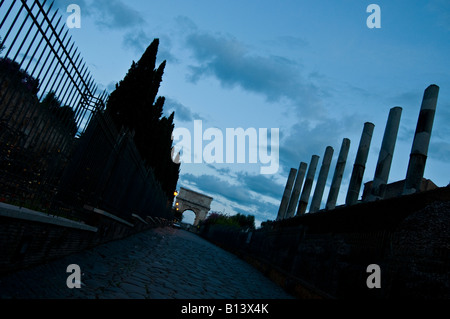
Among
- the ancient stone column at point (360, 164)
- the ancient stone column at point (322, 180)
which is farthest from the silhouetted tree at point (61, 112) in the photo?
the ancient stone column at point (322, 180)

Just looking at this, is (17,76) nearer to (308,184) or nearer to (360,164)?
(360,164)

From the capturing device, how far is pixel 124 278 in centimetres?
485

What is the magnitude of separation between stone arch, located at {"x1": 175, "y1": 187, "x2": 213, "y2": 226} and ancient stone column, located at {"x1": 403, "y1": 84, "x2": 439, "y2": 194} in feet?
203

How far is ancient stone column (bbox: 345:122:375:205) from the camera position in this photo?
50.3 feet

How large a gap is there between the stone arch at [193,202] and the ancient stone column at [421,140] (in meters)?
62.0

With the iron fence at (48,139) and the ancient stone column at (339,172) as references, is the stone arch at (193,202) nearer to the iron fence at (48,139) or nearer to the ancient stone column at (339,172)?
the ancient stone column at (339,172)

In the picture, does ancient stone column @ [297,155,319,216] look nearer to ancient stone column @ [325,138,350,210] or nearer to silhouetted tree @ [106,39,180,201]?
ancient stone column @ [325,138,350,210]

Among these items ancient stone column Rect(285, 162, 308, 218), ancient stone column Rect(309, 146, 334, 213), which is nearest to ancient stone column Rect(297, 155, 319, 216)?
ancient stone column Rect(285, 162, 308, 218)

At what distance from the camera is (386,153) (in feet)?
46.4

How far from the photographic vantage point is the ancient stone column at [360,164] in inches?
604

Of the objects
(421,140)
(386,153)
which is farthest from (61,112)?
(386,153)
